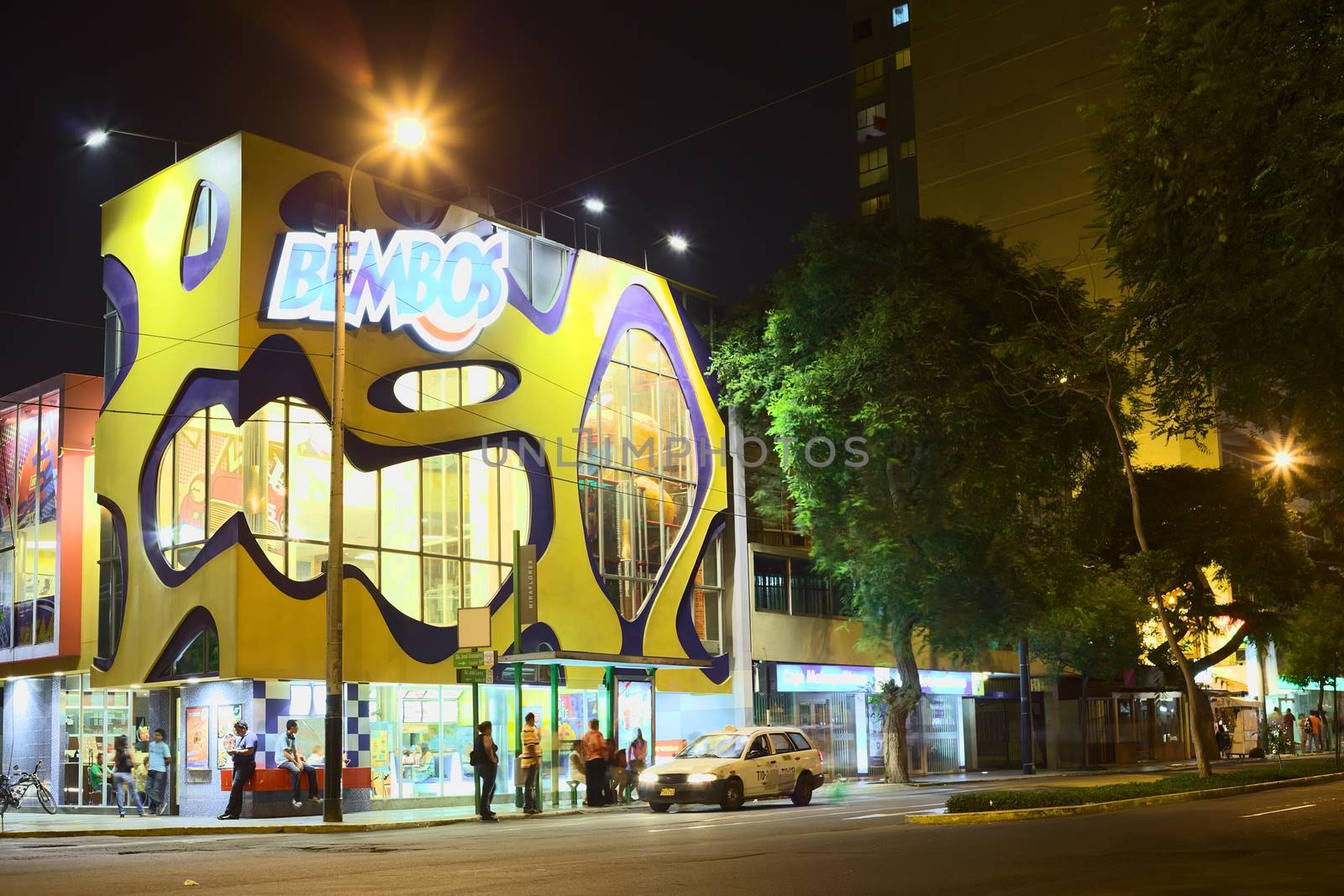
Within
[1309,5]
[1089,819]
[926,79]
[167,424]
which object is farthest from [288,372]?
[926,79]

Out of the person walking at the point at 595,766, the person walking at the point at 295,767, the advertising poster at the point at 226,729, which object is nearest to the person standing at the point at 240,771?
the person walking at the point at 295,767

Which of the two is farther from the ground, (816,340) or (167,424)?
(816,340)

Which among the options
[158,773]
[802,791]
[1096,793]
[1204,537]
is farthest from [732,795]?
[1204,537]

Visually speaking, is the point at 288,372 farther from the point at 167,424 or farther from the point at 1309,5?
the point at 1309,5

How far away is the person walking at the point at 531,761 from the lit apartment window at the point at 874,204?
2581 inches

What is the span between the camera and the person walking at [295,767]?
28.2 m

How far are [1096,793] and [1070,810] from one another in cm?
212

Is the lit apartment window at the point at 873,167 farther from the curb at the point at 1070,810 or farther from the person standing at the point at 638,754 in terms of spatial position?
the curb at the point at 1070,810

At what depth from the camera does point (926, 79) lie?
247ft

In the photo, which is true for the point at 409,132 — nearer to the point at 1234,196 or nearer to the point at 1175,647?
the point at 1234,196

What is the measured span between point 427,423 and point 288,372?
3.58 metres

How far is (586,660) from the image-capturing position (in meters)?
30.3

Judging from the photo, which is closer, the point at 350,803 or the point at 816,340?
the point at 350,803

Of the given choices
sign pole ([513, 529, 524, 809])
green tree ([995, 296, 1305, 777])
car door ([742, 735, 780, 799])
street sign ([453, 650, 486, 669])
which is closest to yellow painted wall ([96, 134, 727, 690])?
sign pole ([513, 529, 524, 809])
